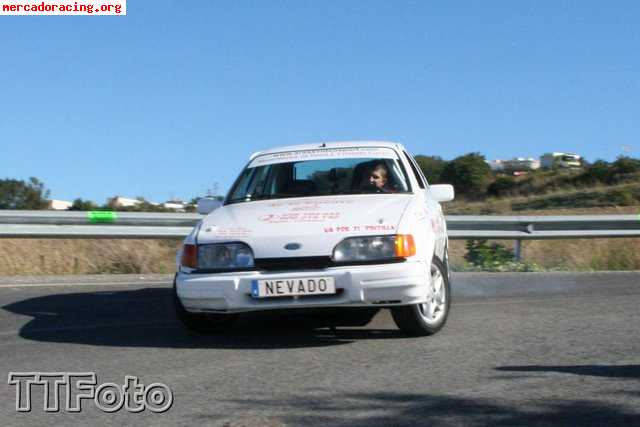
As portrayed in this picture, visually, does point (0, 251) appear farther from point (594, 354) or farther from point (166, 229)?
point (594, 354)

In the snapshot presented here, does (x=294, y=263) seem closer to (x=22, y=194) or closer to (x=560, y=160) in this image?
(x=22, y=194)

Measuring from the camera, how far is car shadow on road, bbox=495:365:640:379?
5504mm

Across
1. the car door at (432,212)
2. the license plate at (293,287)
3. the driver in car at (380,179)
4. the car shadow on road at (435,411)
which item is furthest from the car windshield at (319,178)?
the car shadow on road at (435,411)

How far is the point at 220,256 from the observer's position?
6598mm

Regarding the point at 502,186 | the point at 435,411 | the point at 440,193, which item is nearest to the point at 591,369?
the point at 435,411

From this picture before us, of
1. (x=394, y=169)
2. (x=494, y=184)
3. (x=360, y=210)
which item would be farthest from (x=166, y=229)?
(x=494, y=184)

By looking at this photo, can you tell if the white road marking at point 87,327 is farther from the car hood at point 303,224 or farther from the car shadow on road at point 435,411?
the car shadow on road at point 435,411

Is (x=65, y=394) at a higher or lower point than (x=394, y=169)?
lower

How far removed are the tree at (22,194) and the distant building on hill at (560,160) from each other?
3506cm

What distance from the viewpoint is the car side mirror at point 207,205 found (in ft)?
26.0

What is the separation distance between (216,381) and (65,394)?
33.1 inches

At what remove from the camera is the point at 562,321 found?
24.6ft

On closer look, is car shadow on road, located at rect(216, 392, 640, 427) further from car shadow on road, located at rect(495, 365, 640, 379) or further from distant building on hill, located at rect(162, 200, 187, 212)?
distant building on hill, located at rect(162, 200, 187, 212)

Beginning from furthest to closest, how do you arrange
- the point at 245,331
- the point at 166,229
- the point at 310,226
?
the point at 166,229, the point at 245,331, the point at 310,226
